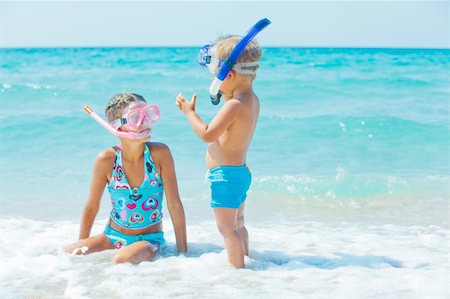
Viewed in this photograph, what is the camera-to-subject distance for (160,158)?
3.77m

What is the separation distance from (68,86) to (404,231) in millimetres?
12960

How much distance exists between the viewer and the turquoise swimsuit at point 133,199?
377cm

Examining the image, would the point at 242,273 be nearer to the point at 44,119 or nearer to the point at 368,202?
the point at 368,202

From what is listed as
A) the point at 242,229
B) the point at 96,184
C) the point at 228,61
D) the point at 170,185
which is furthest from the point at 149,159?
the point at 228,61


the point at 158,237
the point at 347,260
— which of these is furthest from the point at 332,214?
the point at 158,237

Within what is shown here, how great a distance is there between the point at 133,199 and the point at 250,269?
0.85 metres

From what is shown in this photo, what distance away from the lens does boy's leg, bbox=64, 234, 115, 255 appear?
12.2 feet

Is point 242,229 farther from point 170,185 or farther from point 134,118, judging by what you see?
point 134,118

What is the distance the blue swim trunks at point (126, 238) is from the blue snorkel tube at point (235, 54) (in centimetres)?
104

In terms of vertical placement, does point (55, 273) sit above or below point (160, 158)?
below

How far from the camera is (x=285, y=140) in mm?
8977

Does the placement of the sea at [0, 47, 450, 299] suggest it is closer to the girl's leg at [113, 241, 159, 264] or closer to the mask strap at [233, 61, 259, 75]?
the girl's leg at [113, 241, 159, 264]

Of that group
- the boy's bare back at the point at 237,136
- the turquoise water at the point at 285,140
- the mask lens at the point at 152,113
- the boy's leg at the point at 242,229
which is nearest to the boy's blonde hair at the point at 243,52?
the boy's bare back at the point at 237,136

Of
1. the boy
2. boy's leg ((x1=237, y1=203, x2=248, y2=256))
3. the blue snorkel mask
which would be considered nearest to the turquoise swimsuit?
the boy
